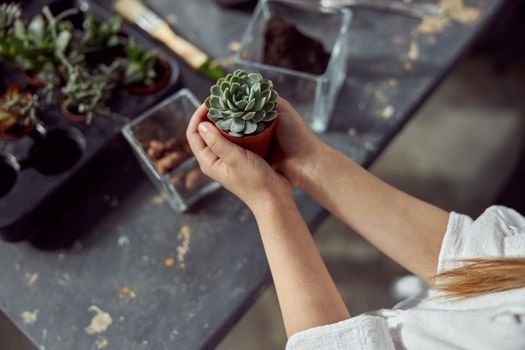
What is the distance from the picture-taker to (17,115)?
2.19ft

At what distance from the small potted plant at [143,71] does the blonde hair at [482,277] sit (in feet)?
1.53

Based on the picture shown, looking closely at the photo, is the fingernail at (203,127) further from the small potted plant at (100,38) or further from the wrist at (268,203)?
the small potted plant at (100,38)

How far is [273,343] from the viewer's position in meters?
1.14

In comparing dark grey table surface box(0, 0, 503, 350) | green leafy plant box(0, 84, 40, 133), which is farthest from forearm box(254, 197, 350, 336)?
green leafy plant box(0, 84, 40, 133)

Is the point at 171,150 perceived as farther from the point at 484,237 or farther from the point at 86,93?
the point at 484,237

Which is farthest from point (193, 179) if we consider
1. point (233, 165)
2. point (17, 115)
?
point (17, 115)

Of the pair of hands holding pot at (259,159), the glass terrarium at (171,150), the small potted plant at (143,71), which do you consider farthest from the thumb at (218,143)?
the small potted plant at (143,71)

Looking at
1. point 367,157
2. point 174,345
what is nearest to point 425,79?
point 367,157

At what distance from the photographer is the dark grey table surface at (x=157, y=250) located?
0.61 m

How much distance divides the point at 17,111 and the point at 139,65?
6.9 inches

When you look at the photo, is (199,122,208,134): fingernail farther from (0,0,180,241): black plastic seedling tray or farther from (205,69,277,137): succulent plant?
(0,0,180,241): black plastic seedling tray

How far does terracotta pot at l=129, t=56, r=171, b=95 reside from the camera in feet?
2.35

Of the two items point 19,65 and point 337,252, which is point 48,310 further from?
point 337,252

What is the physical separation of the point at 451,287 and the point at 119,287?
0.41 metres
